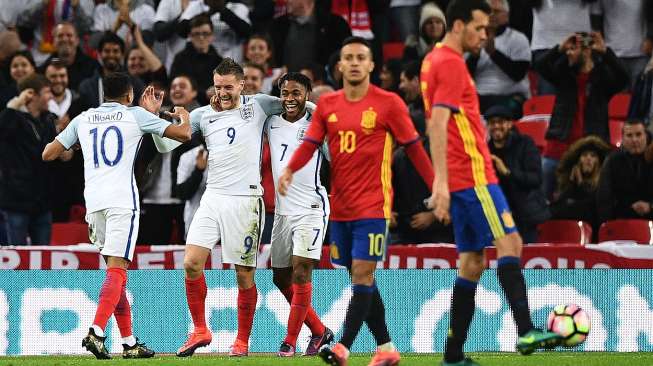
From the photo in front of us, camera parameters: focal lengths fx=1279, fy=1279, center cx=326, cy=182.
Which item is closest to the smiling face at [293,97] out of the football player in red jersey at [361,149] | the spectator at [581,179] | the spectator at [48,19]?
the football player in red jersey at [361,149]

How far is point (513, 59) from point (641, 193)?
2.81m

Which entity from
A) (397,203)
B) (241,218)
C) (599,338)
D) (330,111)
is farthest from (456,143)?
(397,203)

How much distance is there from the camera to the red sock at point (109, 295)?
977 cm

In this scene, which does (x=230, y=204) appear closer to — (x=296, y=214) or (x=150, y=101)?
(x=296, y=214)

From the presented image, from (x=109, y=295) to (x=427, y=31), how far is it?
7.29 meters

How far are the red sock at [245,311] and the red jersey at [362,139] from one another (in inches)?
88.4

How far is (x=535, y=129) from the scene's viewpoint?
52.1ft

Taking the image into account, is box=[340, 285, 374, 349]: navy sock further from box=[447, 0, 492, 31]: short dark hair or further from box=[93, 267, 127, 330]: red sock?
box=[93, 267, 127, 330]: red sock

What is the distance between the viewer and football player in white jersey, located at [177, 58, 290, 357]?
34.3ft

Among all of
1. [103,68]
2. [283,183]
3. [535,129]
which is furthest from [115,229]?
[535,129]

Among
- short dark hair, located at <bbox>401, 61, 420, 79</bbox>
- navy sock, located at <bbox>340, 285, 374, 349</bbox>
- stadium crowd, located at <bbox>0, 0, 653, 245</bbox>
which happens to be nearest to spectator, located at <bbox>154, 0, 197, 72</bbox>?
stadium crowd, located at <bbox>0, 0, 653, 245</bbox>

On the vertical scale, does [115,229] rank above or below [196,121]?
below

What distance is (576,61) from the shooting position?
49.8ft

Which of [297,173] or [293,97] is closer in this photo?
[293,97]
